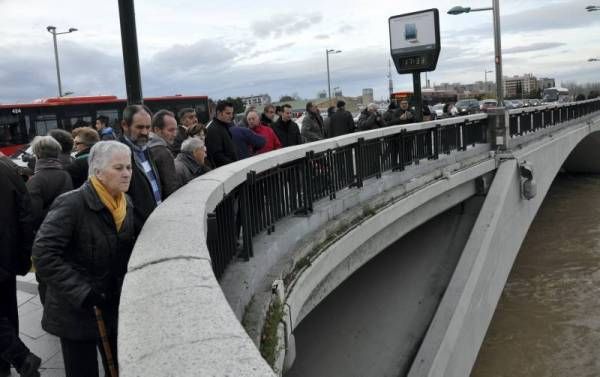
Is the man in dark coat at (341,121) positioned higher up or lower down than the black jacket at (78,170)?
higher up

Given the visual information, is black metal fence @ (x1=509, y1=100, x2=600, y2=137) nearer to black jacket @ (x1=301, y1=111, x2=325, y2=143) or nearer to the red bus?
black jacket @ (x1=301, y1=111, x2=325, y2=143)

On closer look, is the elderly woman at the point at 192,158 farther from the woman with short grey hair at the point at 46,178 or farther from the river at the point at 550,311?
the river at the point at 550,311

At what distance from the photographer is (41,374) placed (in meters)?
3.90

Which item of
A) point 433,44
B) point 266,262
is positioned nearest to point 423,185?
point 433,44

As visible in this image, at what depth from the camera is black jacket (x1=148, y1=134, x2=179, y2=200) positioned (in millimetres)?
3803

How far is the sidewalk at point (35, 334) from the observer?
4.01 m

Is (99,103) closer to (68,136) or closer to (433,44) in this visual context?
(433,44)

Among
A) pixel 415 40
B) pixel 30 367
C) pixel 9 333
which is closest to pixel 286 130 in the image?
pixel 415 40

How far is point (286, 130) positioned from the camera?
7.86 metres

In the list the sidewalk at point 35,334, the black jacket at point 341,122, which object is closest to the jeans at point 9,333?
the sidewalk at point 35,334

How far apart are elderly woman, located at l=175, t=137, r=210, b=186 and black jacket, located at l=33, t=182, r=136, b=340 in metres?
1.59

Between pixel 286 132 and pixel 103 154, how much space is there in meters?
5.20

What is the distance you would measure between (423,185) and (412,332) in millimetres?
2172

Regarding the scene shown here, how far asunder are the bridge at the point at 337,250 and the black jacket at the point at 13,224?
3.92 feet
